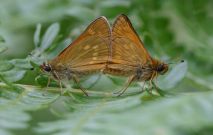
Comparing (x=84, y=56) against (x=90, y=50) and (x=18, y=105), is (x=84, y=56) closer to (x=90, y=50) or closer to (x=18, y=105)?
(x=90, y=50)

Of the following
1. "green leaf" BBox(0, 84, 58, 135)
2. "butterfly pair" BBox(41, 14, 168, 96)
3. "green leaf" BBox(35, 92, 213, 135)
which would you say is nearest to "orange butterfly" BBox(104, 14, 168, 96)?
"butterfly pair" BBox(41, 14, 168, 96)

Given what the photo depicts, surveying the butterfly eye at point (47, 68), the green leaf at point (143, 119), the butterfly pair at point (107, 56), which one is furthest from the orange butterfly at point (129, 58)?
the green leaf at point (143, 119)

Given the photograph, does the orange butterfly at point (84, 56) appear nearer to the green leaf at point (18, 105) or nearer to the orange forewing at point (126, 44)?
the orange forewing at point (126, 44)

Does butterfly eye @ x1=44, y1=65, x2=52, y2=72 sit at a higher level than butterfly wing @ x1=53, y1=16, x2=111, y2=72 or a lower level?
lower

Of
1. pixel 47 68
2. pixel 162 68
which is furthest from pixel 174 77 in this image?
pixel 47 68

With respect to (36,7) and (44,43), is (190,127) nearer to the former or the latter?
(44,43)

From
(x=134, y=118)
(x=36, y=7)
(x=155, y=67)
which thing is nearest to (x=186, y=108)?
(x=134, y=118)

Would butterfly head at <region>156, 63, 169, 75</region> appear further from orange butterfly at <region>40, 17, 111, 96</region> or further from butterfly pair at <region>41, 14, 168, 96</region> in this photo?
orange butterfly at <region>40, 17, 111, 96</region>
